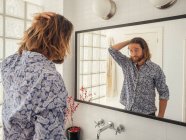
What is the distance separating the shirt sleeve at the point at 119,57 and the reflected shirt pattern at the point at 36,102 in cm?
81

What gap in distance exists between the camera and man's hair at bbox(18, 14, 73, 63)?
35.8 inches

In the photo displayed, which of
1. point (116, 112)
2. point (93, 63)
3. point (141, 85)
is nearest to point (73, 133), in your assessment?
point (116, 112)

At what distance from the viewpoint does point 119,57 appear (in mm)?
1584

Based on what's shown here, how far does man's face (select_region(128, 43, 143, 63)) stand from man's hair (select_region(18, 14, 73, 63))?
0.67 m

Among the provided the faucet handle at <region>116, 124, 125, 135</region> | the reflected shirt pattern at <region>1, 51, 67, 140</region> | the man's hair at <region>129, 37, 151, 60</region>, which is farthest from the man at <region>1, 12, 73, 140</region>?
the faucet handle at <region>116, 124, 125, 135</region>

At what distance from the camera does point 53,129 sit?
0.77m

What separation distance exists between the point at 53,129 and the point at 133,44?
950mm

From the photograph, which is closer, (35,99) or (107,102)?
(35,99)

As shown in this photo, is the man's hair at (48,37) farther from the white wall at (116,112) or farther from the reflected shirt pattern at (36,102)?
the white wall at (116,112)

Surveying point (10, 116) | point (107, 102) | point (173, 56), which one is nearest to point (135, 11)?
point (173, 56)

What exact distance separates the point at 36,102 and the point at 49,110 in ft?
0.19

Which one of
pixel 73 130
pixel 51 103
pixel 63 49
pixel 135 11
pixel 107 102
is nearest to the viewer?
pixel 51 103

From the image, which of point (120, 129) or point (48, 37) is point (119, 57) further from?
point (48, 37)

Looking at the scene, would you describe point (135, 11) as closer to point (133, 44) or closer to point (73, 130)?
point (133, 44)
